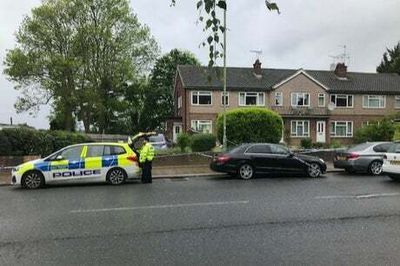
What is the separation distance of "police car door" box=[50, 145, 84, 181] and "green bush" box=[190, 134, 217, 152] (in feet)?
32.6

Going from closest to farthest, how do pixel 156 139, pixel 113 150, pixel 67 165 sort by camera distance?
pixel 67 165 → pixel 113 150 → pixel 156 139

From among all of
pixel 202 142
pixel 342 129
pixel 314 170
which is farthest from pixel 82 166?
pixel 342 129

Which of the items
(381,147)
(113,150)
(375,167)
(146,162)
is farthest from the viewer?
(381,147)

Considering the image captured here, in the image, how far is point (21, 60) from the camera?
44562 millimetres

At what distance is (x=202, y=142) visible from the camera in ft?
87.5

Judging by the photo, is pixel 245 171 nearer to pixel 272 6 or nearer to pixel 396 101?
pixel 272 6

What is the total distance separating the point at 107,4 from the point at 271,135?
2544cm

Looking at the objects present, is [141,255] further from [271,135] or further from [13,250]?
[271,135]

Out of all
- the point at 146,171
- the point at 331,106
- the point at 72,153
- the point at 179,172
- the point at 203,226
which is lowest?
the point at 203,226

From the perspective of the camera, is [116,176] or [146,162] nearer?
[116,176]

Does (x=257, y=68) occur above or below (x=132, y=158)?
above

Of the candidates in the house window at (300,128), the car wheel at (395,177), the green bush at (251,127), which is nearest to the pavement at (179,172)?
the green bush at (251,127)

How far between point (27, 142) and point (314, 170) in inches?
485

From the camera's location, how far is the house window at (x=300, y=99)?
49.3m
